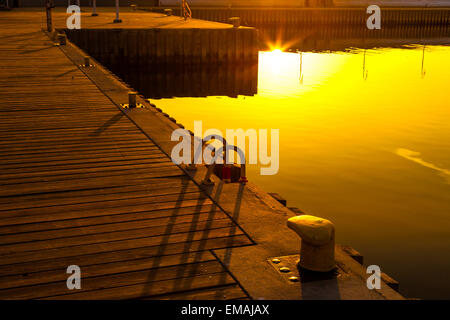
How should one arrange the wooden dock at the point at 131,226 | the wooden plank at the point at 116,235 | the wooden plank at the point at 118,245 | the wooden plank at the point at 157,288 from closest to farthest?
the wooden plank at the point at 157,288 → the wooden dock at the point at 131,226 → the wooden plank at the point at 118,245 → the wooden plank at the point at 116,235

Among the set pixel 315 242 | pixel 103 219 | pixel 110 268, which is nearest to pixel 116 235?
pixel 103 219

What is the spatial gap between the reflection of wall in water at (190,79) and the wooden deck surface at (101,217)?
1519cm

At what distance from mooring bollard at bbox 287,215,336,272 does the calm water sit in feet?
13.3

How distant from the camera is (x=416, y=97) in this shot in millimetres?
24234

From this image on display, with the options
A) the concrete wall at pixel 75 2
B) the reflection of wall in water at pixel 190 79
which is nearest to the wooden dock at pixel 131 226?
the reflection of wall in water at pixel 190 79

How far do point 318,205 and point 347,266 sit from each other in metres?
6.82

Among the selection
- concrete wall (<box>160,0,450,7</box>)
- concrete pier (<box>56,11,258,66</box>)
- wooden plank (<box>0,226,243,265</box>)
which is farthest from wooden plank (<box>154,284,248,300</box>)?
concrete wall (<box>160,0,450,7</box>)

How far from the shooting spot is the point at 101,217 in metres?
5.80

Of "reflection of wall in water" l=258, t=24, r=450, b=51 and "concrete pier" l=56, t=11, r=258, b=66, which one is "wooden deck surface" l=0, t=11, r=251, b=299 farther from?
"reflection of wall in water" l=258, t=24, r=450, b=51

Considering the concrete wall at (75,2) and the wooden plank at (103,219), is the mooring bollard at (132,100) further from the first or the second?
the concrete wall at (75,2)

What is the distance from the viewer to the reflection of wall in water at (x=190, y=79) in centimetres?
2539

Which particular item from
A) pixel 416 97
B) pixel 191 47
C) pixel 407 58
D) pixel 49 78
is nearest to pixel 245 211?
pixel 49 78

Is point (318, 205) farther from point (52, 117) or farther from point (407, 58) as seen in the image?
point (407, 58)

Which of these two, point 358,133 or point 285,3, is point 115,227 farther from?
point 285,3
